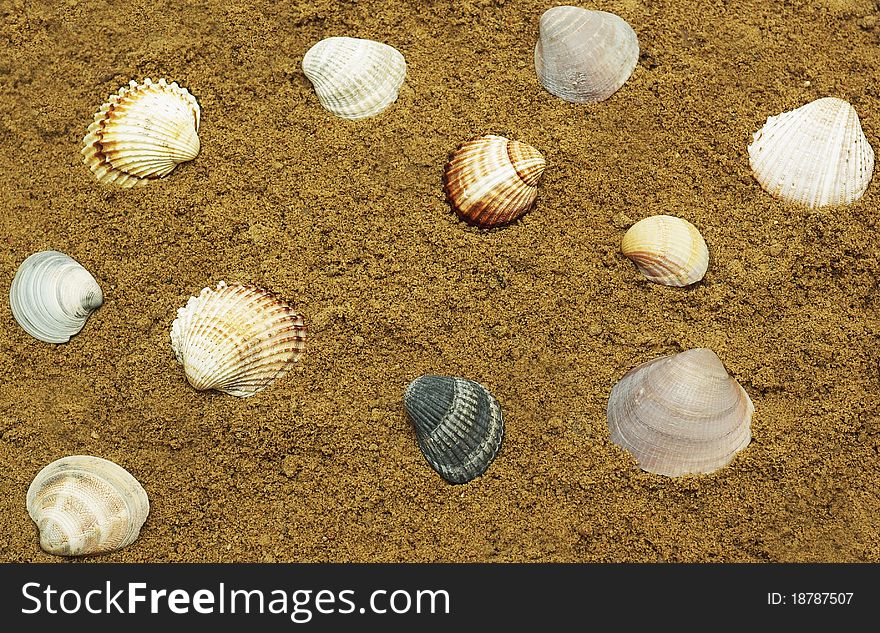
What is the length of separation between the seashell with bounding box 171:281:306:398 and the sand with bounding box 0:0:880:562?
0.08 m

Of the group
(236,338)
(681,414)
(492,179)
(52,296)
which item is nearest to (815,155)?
(681,414)

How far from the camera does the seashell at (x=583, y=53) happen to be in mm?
3084

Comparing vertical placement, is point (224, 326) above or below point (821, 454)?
above

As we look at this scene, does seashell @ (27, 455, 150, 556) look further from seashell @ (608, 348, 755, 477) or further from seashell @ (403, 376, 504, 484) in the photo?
seashell @ (608, 348, 755, 477)

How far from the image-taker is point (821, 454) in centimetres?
310

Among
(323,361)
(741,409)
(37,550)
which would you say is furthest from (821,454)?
(37,550)

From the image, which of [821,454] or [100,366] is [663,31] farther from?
[100,366]

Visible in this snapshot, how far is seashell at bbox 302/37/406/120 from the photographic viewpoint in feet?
10.2

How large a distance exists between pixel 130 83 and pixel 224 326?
1.08 metres

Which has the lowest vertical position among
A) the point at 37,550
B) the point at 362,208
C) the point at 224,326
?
the point at 37,550

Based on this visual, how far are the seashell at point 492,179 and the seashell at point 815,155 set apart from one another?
2.99 feet

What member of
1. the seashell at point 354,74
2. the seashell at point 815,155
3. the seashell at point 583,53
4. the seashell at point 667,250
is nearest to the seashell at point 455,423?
the seashell at point 667,250

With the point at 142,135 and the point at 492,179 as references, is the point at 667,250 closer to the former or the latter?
the point at 492,179

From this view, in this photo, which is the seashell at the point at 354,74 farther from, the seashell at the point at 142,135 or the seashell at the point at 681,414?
the seashell at the point at 681,414
